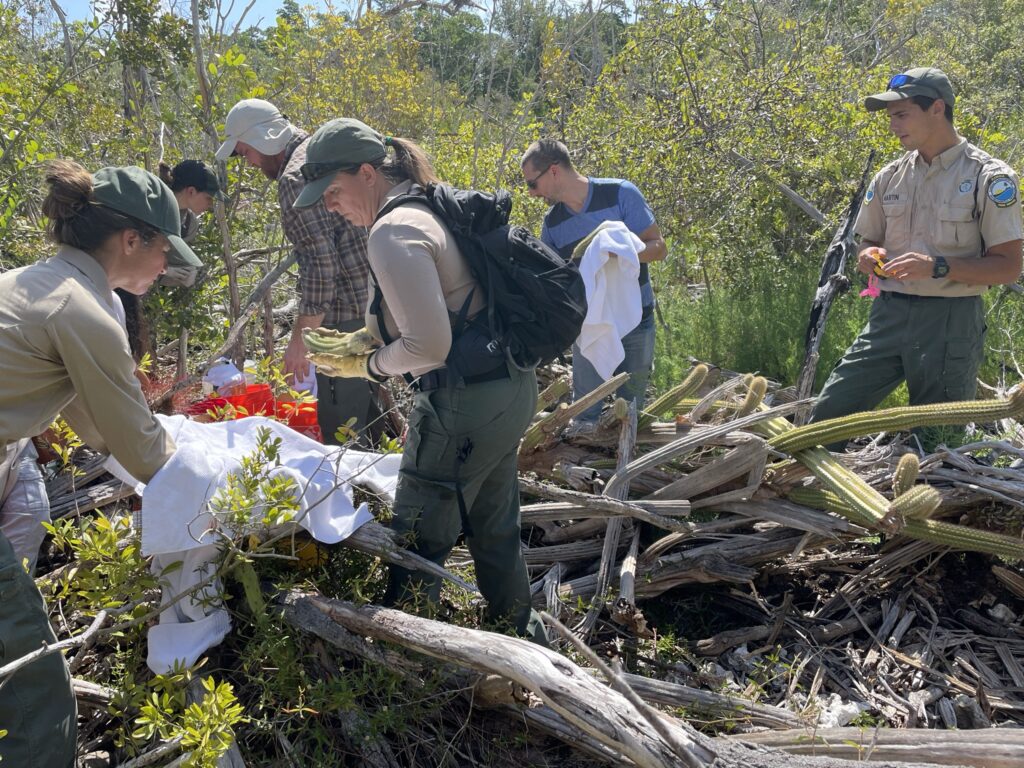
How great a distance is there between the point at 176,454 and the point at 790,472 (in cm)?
257

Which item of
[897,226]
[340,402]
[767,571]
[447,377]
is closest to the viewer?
[447,377]

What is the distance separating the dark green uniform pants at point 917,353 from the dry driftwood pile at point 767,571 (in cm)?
28

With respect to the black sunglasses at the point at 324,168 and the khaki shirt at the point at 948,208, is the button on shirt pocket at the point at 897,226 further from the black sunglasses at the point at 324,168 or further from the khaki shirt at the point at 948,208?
the black sunglasses at the point at 324,168

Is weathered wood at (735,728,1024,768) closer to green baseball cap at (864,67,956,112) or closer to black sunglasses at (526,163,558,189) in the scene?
green baseball cap at (864,67,956,112)

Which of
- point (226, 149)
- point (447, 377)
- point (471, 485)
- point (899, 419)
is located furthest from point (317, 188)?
point (899, 419)

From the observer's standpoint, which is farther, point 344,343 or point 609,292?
point 609,292

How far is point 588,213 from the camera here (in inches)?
191

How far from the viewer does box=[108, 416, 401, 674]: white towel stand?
2.63 metres

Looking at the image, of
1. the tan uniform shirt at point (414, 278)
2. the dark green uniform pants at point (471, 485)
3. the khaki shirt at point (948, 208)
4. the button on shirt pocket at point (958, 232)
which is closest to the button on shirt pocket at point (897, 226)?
the khaki shirt at point (948, 208)

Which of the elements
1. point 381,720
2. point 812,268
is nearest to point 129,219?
point 381,720

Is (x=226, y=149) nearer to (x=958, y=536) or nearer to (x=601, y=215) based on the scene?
(x=601, y=215)

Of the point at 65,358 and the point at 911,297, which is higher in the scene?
the point at 65,358

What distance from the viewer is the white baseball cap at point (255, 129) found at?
14.5 ft

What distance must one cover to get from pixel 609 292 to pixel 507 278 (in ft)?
3.59
